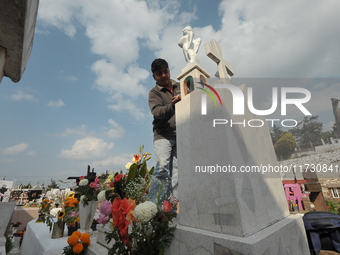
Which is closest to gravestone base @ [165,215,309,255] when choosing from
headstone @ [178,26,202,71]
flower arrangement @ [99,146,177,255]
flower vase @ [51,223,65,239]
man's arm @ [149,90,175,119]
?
flower arrangement @ [99,146,177,255]

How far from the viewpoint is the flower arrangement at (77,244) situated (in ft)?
6.69

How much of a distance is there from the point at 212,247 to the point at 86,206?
2.43 metres

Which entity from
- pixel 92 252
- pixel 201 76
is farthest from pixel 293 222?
pixel 92 252

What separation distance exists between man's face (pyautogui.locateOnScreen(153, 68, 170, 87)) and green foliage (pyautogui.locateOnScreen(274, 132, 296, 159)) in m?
1.73

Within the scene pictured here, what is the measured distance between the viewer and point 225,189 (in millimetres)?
1195

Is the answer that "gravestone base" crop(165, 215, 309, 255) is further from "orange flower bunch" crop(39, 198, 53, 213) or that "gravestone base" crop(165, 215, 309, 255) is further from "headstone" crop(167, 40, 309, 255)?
"orange flower bunch" crop(39, 198, 53, 213)

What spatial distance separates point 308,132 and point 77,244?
10.7 feet

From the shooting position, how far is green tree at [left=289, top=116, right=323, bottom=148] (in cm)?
205

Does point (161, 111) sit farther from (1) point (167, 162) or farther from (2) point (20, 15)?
(2) point (20, 15)

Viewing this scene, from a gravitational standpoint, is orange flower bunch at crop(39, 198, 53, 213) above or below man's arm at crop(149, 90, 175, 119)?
below

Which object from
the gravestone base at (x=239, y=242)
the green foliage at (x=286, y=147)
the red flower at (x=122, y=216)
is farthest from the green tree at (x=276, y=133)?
the red flower at (x=122, y=216)

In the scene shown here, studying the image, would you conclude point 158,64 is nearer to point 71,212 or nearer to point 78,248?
point 78,248

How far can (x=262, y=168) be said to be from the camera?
159 centimetres

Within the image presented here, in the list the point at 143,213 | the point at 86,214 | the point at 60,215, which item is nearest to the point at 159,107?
the point at 143,213
